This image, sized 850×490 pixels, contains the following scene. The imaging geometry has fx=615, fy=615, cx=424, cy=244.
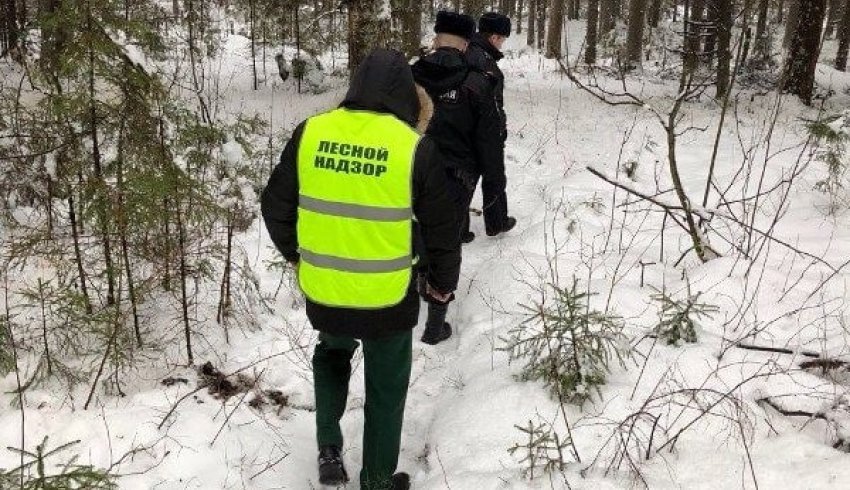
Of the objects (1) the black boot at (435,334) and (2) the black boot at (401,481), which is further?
(1) the black boot at (435,334)

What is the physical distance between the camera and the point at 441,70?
4809 millimetres

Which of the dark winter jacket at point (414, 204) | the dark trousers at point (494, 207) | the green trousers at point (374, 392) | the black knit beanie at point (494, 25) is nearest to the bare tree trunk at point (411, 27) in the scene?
the dark trousers at point (494, 207)

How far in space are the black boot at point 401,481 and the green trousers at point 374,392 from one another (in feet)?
0.15

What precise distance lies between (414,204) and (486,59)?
9.31 feet

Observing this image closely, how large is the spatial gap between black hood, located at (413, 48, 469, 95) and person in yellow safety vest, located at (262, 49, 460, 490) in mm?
2034

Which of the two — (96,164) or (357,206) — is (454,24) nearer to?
(357,206)

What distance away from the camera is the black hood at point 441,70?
475cm

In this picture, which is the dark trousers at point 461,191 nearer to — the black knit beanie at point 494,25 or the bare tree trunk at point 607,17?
the black knit beanie at point 494,25

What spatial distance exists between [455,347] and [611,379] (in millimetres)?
1424

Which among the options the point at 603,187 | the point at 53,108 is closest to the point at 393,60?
the point at 53,108

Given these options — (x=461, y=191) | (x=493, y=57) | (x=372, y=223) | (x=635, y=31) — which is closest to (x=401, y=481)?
(x=372, y=223)

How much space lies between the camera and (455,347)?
184 inches

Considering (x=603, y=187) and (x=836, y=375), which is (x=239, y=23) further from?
(x=836, y=375)

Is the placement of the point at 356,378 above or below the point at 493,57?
below
